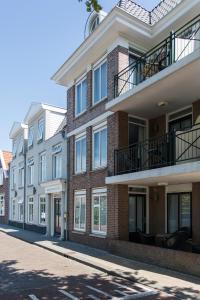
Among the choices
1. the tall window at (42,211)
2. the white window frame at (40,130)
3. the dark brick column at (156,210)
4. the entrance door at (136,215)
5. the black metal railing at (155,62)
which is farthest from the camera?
the white window frame at (40,130)

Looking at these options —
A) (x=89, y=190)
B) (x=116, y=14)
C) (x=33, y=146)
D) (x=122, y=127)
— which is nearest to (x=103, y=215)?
(x=89, y=190)

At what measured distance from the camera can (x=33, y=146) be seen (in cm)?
2592

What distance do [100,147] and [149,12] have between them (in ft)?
20.5

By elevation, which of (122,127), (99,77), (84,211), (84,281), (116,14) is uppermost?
(116,14)

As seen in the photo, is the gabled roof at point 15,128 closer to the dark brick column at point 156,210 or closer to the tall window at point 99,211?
the tall window at point 99,211

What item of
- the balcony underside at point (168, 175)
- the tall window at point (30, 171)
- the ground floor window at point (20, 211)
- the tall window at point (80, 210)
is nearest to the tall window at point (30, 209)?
the tall window at point (30, 171)

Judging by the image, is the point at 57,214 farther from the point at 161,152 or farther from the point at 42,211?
the point at 161,152

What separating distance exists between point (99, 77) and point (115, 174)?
4.75 metres

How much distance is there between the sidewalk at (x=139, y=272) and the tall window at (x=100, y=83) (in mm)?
6579

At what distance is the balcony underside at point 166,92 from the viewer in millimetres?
10102

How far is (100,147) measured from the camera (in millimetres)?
15609

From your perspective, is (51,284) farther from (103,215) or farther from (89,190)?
(89,190)

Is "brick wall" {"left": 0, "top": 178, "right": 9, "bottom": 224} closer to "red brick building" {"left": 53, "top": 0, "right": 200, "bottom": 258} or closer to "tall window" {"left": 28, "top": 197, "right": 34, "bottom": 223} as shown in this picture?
"tall window" {"left": 28, "top": 197, "right": 34, "bottom": 223}

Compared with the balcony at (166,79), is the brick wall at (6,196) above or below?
below
